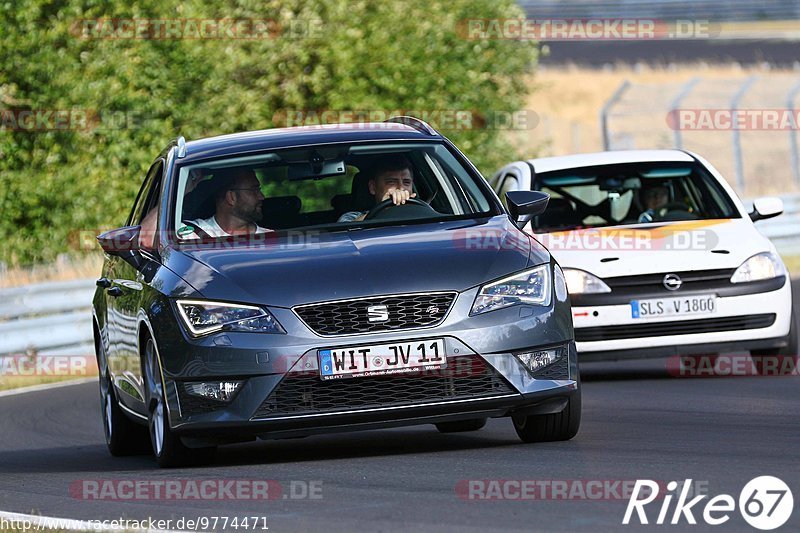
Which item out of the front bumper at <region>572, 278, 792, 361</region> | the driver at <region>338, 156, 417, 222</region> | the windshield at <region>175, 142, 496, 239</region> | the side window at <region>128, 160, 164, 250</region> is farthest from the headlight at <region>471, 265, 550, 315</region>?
the front bumper at <region>572, 278, 792, 361</region>

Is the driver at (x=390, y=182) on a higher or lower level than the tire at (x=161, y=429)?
higher


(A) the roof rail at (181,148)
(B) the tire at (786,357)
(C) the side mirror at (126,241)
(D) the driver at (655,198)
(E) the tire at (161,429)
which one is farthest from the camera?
(D) the driver at (655,198)

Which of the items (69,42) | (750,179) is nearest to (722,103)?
(750,179)

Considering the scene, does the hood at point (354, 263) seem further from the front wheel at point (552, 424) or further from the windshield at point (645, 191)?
the windshield at point (645, 191)

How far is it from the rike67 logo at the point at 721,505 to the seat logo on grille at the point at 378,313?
1.45 m

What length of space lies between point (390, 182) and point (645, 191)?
4630 millimetres

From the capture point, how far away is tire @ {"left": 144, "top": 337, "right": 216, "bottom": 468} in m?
8.45

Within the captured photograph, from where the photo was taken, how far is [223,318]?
8.09 m

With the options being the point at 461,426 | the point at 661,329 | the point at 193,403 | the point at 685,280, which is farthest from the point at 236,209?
the point at 685,280

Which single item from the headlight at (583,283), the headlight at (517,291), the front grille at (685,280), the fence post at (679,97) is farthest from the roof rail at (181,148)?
the fence post at (679,97)

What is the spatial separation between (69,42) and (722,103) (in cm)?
3181

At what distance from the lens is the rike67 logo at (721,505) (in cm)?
626

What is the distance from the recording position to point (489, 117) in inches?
1248

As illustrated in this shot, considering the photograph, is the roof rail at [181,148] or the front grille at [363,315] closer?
the front grille at [363,315]
